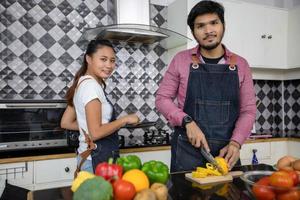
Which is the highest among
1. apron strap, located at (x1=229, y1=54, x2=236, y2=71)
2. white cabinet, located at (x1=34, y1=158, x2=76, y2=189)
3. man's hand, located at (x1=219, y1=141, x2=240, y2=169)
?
apron strap, located at (x1=229, y1=54, x2=236, y2=71)

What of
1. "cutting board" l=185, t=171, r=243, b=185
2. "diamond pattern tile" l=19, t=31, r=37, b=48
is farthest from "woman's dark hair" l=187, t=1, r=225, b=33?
"diamond pattern tile" l=19, t=31, r=37, b=48

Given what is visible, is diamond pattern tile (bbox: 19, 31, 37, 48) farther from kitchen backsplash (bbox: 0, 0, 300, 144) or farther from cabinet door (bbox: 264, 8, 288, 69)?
cabinet door (bbox: 264, 8, 288, 69)

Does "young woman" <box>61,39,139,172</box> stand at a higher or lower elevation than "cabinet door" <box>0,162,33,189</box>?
higher

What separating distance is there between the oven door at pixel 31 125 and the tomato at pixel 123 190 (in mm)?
1270

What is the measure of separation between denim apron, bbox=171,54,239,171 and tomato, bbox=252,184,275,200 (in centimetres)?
71

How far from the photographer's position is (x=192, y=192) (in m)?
0.87

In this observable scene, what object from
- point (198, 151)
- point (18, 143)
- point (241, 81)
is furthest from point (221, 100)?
point (18, 143)

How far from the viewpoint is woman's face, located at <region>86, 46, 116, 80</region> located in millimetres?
1457

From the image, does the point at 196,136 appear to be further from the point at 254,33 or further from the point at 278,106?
the point at 278,106

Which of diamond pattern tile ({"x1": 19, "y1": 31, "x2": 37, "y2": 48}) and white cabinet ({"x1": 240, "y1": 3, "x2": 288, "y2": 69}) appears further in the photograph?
white cabinet ({"x1": 240, "y1": 3, "x2": 288, "y2": 69})

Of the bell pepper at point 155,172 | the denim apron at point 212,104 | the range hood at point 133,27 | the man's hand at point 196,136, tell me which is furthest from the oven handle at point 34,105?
the bell pepper at point 155,172

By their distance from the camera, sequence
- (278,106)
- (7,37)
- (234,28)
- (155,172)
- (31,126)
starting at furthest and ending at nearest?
(278,106) → (234,28) → (7,37) → (31,126) → (155,172)

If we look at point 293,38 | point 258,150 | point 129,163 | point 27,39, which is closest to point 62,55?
point 27,39

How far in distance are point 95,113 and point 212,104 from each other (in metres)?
0.56
